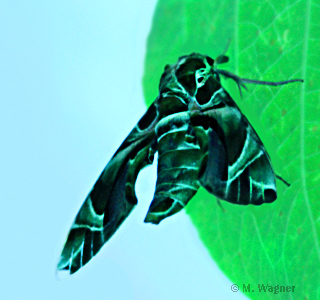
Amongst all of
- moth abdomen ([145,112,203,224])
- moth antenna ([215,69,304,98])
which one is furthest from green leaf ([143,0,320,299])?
moth abdomen ([145,112,203,224])

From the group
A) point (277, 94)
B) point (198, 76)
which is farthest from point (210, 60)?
point (277, 94)

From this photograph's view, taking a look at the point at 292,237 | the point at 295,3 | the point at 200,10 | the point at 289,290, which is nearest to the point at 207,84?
the point at 200,10

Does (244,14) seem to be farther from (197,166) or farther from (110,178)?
(110,178)

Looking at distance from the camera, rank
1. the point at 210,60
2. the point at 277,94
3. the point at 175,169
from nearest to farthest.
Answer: the point at 277,94, the point at 175,169, the point at 210,60

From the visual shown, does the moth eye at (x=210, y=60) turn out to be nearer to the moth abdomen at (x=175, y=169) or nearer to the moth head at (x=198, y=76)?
the moth head at (x=198, y=76)

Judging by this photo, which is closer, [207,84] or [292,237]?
[292,237]

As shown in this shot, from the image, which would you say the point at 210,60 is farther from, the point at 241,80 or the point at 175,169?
the point at 175,169

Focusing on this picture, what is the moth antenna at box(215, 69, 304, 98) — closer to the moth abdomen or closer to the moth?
the moth
